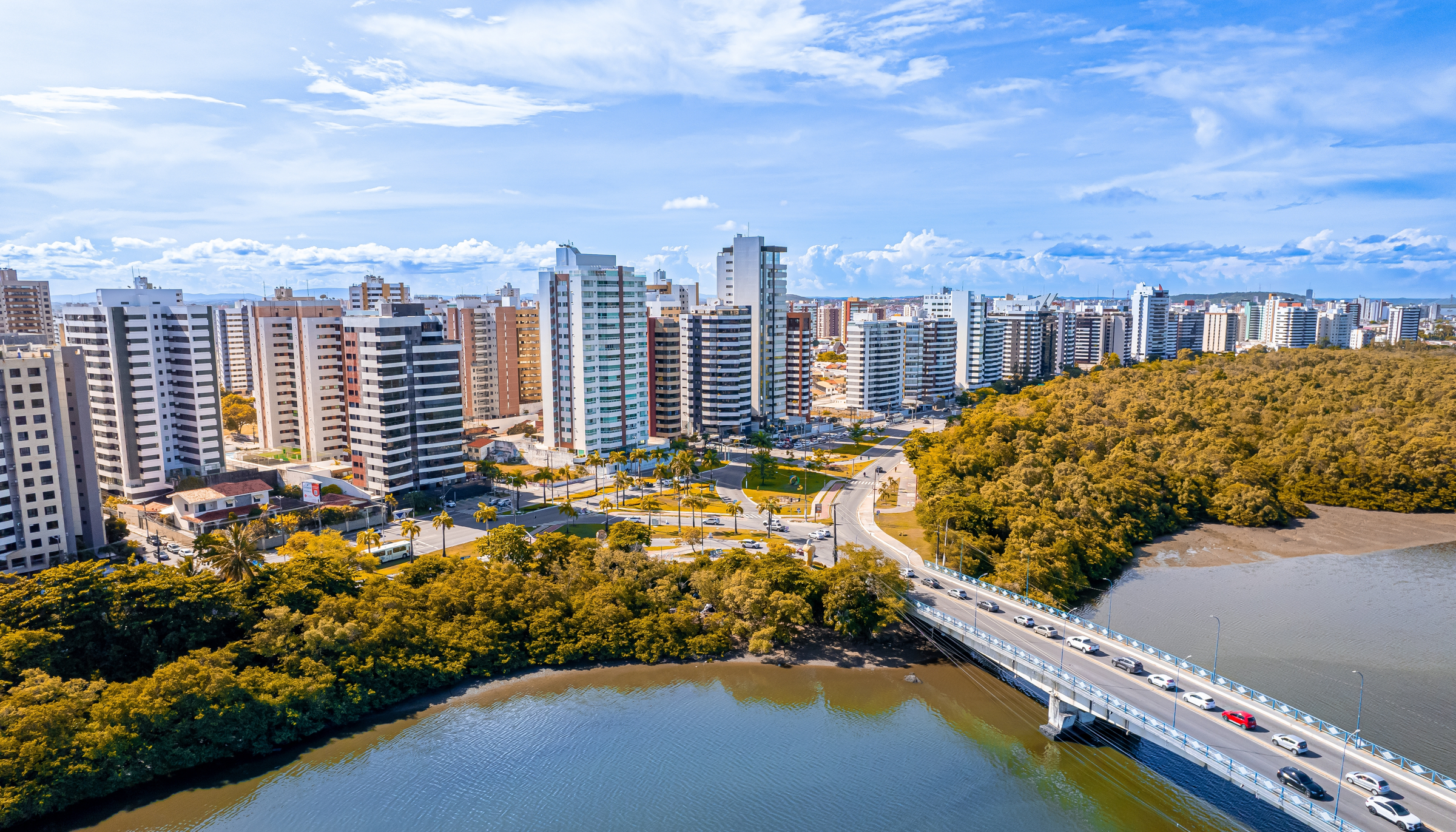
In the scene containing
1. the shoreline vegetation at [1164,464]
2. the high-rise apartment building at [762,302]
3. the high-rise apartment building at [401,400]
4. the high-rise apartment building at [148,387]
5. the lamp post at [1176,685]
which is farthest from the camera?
the high-rise apartment building at [762,302]

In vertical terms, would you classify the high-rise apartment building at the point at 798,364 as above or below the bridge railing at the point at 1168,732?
above

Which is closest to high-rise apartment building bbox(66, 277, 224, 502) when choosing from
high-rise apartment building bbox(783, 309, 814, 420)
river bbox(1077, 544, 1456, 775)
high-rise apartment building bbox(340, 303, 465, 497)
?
high-rise apartment building bbox(340, 303, 465, 497)

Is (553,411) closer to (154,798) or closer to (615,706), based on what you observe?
(615,706)

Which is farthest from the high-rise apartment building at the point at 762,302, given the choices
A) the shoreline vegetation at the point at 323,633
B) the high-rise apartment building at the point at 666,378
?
the shoreline vegetation at the point at 323,633

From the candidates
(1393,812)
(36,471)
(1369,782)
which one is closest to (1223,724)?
(1369,782)

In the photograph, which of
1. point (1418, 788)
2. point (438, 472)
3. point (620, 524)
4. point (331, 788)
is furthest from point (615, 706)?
point (438, 472)

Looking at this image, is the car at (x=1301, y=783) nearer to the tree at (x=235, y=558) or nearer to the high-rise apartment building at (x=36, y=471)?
the tree at (x=235, y=558)
